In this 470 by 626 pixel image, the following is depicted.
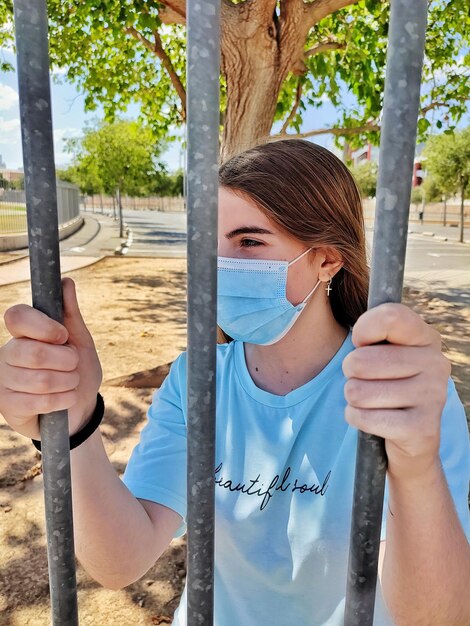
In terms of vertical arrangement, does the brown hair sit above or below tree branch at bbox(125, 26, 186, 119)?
below

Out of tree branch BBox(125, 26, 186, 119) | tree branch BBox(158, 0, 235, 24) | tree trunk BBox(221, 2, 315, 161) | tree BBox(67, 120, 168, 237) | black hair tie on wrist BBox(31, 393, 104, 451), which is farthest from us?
tree BBox(67, 120, 168, 237)

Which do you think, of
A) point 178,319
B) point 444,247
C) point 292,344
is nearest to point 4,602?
point 292,344

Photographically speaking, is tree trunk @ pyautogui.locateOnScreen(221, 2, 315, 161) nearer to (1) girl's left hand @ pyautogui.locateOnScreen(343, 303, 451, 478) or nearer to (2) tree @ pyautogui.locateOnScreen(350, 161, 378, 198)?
(1) girl's left hand @ pyautogui.locateOnScreen(343, 303, 451, 478)

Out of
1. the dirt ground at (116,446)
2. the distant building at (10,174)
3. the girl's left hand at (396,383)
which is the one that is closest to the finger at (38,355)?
the girl's left hand at (396,383)

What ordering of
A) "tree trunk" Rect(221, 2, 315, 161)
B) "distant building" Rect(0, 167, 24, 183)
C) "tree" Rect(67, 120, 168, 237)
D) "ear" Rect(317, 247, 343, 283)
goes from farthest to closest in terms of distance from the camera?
"tree" Rect(67, 120, 168, 237) < "distant building" Rect(0, 167, 24, 183) < "tree trunk" Rect(221, 2, 315, 161) < "ear" Rect(317, 247, 343, 283)

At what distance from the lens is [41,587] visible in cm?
296

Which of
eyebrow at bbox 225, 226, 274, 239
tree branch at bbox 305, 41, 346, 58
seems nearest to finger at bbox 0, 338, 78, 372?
eyebrow at bbox 225, 226, 274, 239

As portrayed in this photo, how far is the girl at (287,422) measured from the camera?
0.83 meters

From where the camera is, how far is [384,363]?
2.56ft

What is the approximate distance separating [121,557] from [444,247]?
80.3ft

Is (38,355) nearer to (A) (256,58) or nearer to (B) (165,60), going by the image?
(A) (256,58)

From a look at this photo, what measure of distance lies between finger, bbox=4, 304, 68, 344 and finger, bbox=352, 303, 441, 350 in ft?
1.45

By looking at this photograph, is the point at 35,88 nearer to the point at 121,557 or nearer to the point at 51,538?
the point at 51,538

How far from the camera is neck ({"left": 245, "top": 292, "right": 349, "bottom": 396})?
63.0 inches
